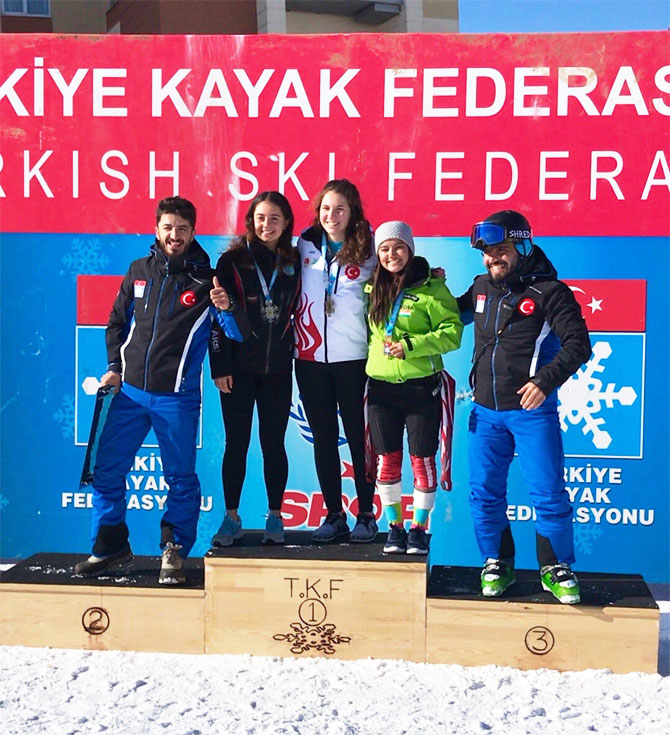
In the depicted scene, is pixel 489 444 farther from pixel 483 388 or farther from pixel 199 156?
pixel 199 156

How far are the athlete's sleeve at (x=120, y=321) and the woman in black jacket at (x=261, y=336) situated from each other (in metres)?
0.37

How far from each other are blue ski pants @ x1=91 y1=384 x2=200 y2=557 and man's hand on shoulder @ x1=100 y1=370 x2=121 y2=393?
3 centimetres

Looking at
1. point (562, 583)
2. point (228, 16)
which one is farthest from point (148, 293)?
point (228, 16)

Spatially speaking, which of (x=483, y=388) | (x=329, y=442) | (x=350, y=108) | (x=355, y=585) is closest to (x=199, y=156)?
(x=350, y=108)

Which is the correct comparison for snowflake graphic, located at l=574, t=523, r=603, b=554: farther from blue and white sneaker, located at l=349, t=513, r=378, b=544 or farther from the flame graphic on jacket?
the flame graphic on jacket

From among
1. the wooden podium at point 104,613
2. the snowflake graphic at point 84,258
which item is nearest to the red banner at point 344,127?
the snowflake graphic at point 84,258

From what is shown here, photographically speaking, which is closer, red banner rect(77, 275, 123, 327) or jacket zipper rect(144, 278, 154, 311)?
jacket zipper rect(144, 278, 154, 311)

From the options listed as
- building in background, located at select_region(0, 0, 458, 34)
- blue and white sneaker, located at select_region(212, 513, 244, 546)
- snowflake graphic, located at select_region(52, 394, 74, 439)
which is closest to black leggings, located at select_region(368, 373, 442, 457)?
blue and white sneaker, located at select_region(212, 513, 244, 546)

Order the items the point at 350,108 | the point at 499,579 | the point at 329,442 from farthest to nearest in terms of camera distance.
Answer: the point at 350,108, the point at 329,442, the point at 499,579

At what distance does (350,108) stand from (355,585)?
7.40 ft

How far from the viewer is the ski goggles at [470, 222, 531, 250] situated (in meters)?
3.52

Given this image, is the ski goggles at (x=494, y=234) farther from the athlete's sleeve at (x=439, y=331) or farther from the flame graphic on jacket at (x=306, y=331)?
the flame graphic on jacket at (x=306, y=331)

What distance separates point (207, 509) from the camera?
187 inches

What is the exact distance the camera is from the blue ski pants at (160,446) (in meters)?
3.76
